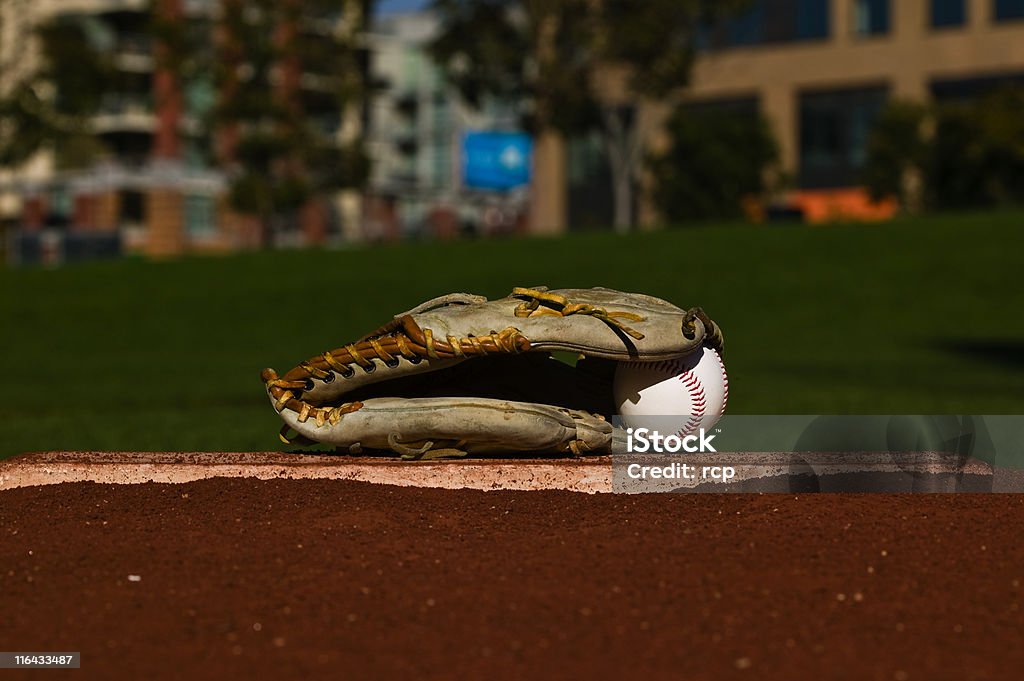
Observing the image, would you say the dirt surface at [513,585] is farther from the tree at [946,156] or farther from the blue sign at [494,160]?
the blue sign at [494,160]

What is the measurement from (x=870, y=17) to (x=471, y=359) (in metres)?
63.2

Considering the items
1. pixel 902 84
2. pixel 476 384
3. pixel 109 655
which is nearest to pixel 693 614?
pixel 109 655

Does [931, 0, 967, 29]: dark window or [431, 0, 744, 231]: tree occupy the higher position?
[931, 0, 967, 29]: dark window

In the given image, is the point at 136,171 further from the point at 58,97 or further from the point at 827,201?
the point at 827,201

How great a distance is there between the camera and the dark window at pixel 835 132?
6662 cm

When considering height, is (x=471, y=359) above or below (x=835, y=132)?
above

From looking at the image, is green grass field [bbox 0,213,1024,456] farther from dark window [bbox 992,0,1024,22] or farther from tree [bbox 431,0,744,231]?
dark window [bbox 992,0,1024,22]

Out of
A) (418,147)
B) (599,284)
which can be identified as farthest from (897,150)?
(418,147)

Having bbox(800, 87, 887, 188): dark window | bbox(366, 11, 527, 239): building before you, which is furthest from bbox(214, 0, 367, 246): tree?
bbox(366, 11, 527, 239): building

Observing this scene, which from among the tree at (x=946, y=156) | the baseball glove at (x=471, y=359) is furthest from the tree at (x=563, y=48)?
the baseball glove at (x=471, y=359)

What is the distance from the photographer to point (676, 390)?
6.76 m

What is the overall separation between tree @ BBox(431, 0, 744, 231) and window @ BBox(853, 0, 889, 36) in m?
20.3

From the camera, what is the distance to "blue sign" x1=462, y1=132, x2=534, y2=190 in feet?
284

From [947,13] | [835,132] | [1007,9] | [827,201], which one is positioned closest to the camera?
[1007,9]
